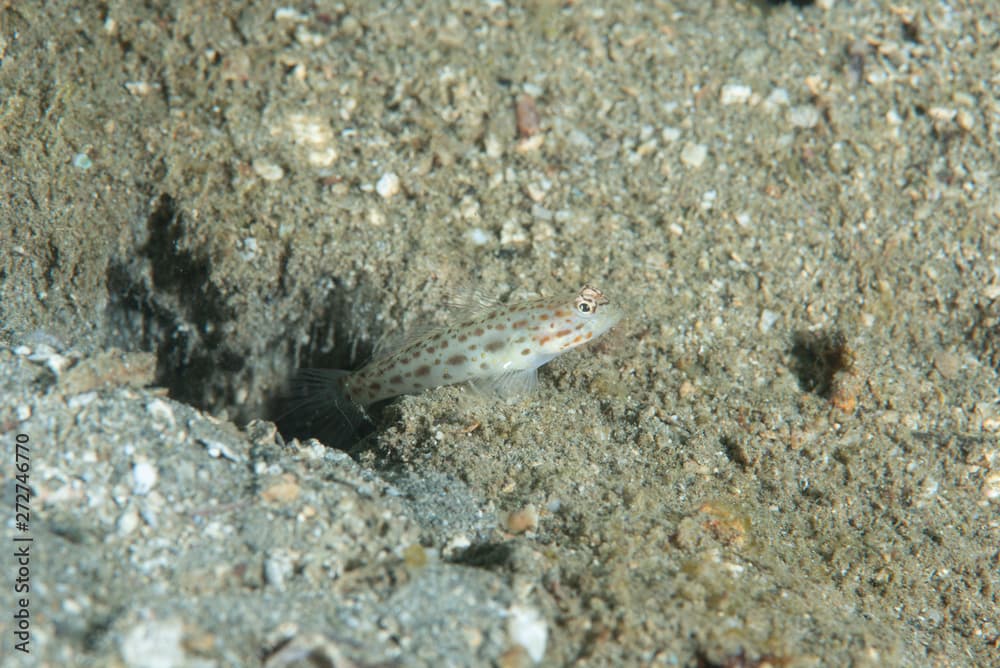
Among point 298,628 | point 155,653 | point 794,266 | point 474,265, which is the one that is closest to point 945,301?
point 794,266

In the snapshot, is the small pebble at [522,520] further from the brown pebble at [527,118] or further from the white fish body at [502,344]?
the brown pebble at [527,118]

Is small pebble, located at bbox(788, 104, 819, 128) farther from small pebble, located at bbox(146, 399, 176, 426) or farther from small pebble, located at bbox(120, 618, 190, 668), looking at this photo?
small pebble, located at bbox(120, 618, 190, 668)

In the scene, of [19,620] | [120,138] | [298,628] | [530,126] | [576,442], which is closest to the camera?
[19,620]

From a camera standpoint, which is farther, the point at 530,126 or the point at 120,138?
the point at 530,126

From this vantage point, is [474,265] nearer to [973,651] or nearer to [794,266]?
[794,266]

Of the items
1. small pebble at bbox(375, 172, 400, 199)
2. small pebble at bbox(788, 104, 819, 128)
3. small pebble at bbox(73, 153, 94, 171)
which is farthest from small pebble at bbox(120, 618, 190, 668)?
small pebble at bbox(788, 104, 819, 128)

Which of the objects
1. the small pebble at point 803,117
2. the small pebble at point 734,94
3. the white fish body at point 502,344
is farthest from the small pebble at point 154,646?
the small pebble at point 803,117

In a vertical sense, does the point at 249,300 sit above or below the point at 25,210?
below

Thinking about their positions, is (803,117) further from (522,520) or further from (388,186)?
(522,520)
